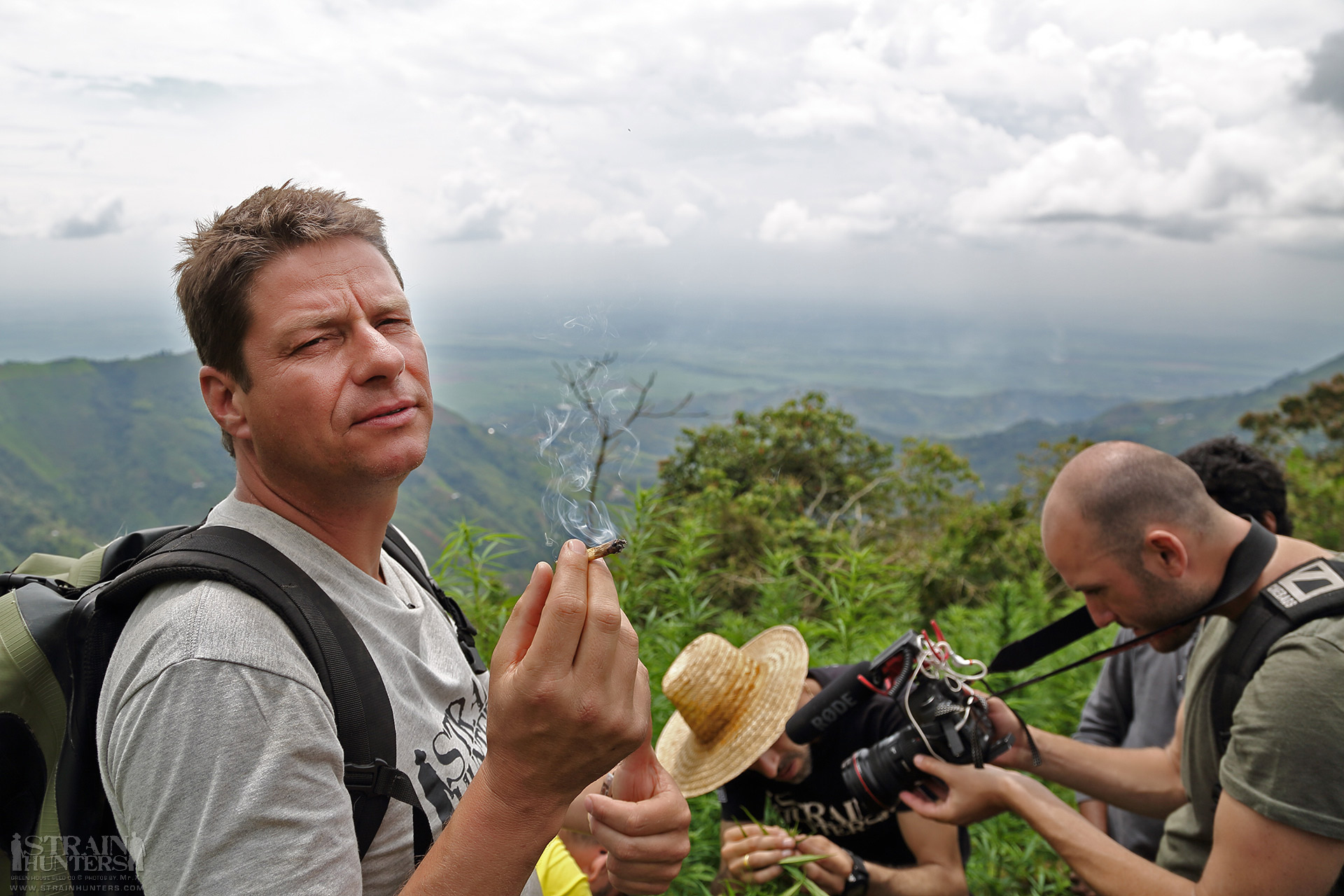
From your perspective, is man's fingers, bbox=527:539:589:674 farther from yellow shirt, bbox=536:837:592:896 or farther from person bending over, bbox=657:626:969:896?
person bending over, bbox=657:626:969:896

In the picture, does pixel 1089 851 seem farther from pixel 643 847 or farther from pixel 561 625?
pixel 561 625

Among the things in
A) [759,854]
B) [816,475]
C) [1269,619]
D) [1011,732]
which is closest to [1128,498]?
[1269,619]

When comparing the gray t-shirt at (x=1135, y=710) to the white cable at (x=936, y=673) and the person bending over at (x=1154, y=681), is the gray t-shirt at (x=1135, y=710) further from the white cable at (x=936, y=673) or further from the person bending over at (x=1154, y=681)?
the white cable at (x=936, y=673)

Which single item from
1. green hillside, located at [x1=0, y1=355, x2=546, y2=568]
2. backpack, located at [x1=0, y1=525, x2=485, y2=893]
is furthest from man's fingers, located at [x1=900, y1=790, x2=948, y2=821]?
green hillside, located at [x1=0, y1=355, x2=546, y2=568]

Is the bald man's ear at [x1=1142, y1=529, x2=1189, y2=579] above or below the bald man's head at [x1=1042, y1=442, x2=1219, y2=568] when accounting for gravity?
below

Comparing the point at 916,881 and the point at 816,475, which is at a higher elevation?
the point at 816,475

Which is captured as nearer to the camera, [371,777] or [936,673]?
[371,777]

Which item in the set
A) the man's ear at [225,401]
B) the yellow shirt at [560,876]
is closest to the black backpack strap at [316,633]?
the man's ear at [225,401]
